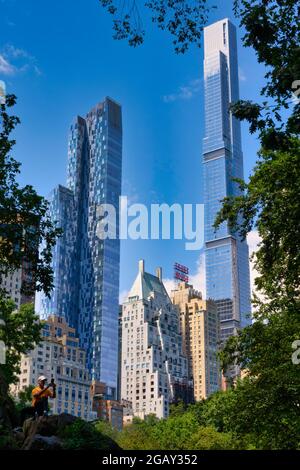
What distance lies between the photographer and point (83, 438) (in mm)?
22703

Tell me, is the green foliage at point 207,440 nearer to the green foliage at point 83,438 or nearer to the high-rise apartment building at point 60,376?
the green foliage at point 83,438

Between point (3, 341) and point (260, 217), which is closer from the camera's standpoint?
point (260, 217)

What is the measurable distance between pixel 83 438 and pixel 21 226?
27.1 ft

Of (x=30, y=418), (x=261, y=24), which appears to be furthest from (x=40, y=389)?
(x=261, y=24)

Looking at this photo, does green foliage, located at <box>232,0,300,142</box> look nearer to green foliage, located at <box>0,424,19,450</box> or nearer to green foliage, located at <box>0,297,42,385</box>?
green foliage, located at <box>0,424,19,450</box>

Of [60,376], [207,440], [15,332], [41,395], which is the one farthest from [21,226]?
[60,376]

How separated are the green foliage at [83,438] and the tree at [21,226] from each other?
18.1 ft

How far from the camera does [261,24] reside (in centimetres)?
1777

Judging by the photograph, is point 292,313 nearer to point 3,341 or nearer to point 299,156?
point 299,156

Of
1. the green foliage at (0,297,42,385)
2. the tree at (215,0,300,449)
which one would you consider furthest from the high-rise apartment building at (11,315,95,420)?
the tree at (215,0,300,449)

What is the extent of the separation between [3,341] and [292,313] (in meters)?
23.2

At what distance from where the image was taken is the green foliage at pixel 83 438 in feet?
73.2

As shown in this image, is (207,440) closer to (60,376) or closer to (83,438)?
(83,438)

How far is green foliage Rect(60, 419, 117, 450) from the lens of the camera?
73.2 feet
